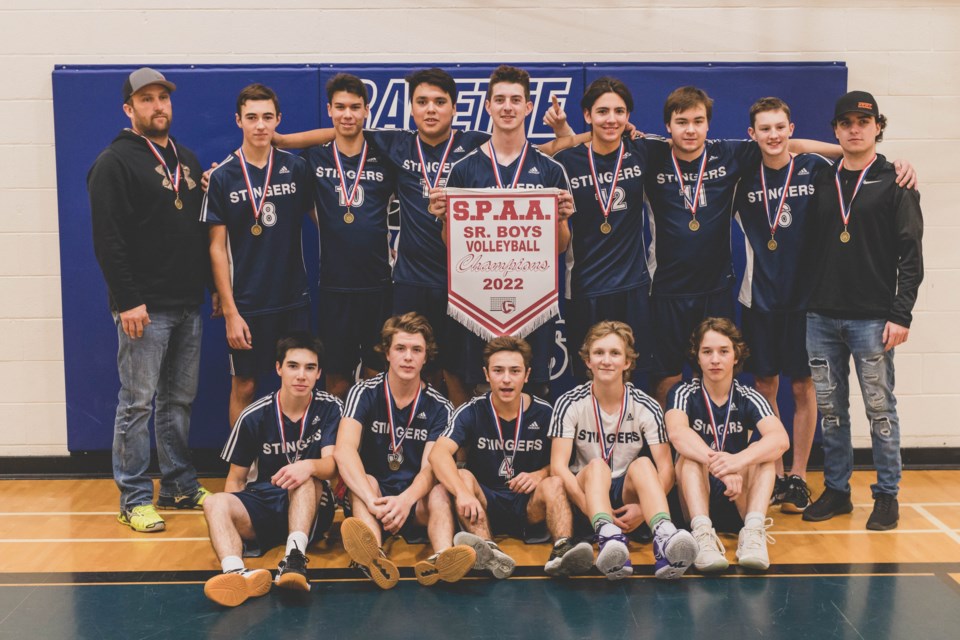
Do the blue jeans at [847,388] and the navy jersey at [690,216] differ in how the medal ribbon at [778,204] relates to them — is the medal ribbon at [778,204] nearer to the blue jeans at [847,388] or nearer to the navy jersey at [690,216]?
the navy jersey at [690,216]

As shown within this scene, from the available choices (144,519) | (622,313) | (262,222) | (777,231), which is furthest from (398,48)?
(144,519)

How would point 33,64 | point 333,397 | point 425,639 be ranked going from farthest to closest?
point 33,64, point 333,397, point 425,639

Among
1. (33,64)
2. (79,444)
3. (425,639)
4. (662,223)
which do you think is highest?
(33,64)

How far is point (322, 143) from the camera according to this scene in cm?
554

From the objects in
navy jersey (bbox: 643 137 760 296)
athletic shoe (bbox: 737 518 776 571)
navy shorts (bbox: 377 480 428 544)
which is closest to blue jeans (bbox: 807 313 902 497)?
navy jersey (bbox: 643 137 760 296)

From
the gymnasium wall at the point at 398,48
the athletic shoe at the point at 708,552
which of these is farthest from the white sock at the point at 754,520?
the gymnasium wall at the point at 398,48

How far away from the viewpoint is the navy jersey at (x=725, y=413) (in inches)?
193

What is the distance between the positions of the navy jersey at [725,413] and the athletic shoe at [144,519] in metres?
2.74

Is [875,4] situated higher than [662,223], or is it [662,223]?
[875,4]

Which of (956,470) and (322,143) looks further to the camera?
(956,470)

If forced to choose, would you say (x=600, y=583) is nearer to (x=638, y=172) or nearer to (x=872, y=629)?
(x=872, y=629)

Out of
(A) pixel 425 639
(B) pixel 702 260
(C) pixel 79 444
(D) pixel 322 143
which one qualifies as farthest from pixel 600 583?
(C) pixel 79 444

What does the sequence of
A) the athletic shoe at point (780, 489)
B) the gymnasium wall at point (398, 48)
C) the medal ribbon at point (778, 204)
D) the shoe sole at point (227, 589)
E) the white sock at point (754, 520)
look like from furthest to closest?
the gymnasium wall at point (398, 48), the athletic shoe at point (780, 489), the medal ribbon at point (778, 204), the white sock at point (754, 520), the shoe sole at point (227, 589)

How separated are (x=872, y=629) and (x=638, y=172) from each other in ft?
8.30
